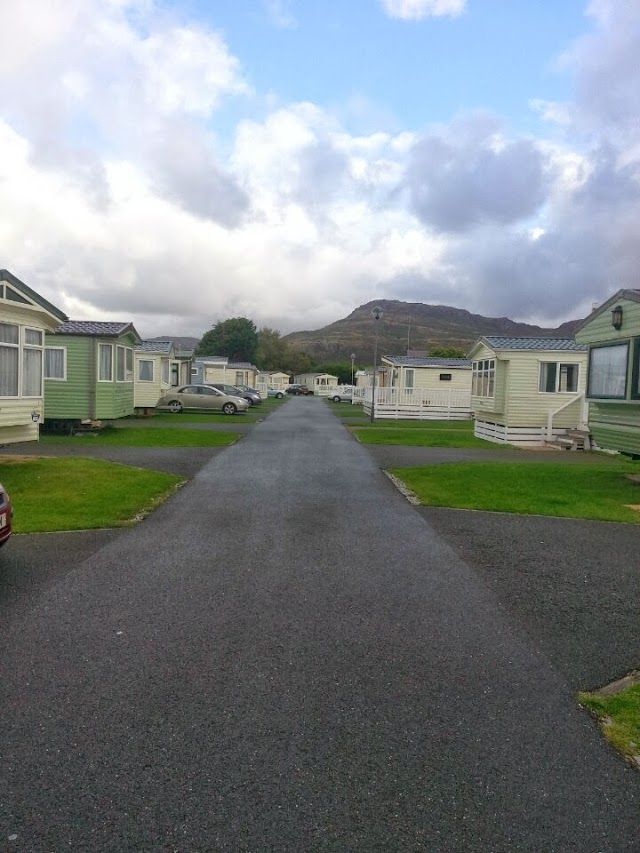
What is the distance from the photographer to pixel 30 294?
596 inches

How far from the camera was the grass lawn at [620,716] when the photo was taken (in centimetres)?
399

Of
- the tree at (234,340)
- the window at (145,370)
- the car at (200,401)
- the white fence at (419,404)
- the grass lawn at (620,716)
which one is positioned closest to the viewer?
the grass lawn at (620,716)

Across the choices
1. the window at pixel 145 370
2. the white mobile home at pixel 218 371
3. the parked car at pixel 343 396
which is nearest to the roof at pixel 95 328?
the window at pixel 145 370

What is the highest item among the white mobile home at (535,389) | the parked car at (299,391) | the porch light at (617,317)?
the porch light at (617,317)

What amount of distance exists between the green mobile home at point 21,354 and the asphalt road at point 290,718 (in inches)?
328

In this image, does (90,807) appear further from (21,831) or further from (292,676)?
(292,676)

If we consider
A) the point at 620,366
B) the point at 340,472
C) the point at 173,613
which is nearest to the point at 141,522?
the point at 173,613

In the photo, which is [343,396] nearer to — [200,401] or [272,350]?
[200,401]

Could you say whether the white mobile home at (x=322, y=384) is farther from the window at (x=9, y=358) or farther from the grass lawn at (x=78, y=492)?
the grass lawn at (x=78, y=492)

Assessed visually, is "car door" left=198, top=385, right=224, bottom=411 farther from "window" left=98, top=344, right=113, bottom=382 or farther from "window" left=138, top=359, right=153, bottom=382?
"window" left=98, top=344, right=113, bottom=382

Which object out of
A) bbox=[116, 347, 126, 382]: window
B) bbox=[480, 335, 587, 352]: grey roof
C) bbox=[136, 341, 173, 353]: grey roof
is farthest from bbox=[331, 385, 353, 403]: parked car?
bbox=[116, 347, 126, 382]: window

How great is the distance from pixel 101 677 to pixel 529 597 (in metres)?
3.94

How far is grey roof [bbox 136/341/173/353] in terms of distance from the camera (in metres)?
38.5

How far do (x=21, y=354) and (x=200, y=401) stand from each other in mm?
24744
